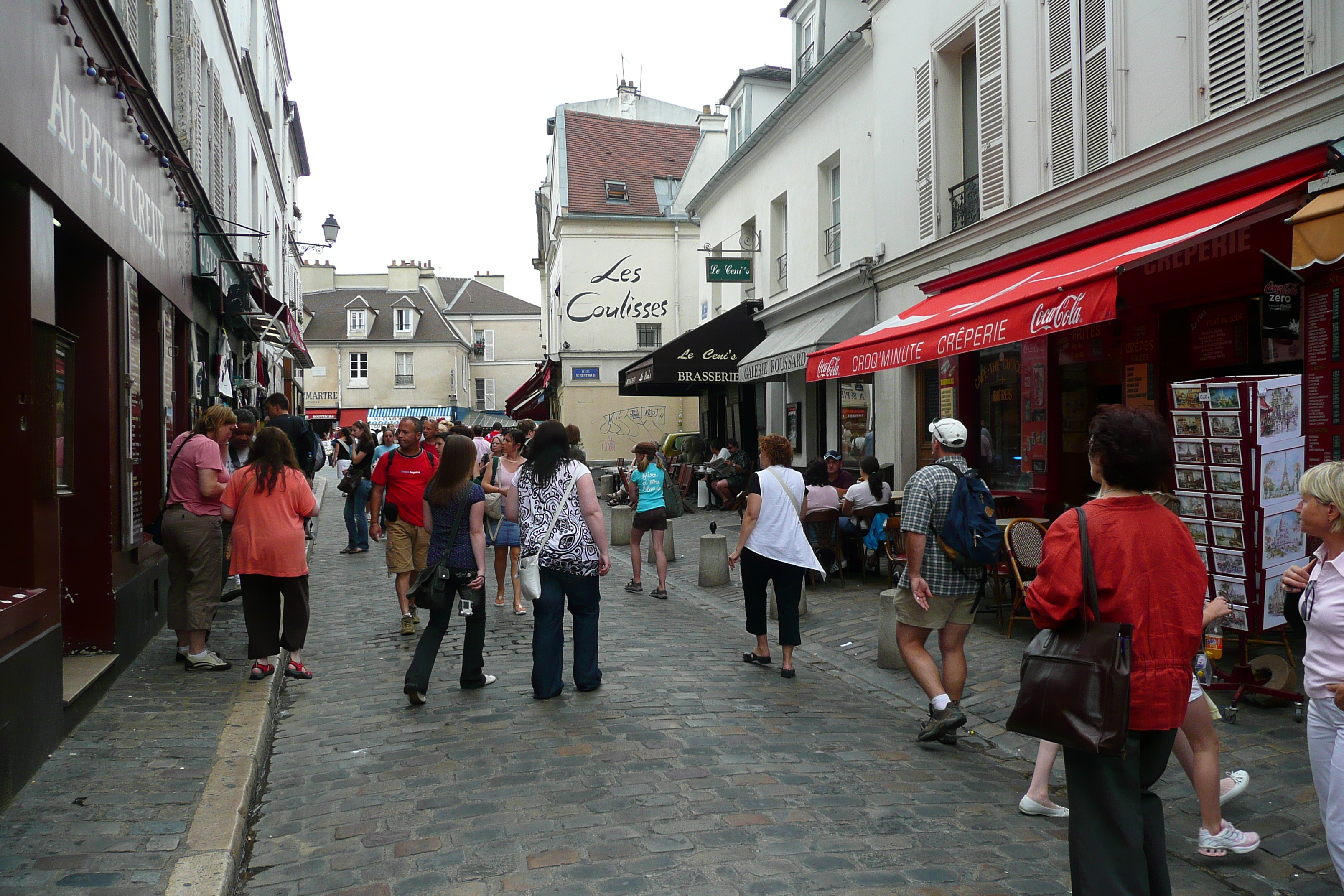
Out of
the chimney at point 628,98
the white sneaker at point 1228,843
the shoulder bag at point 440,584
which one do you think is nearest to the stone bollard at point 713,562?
the shoulder bag at point 440,584

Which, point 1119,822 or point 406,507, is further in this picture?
point 406,507

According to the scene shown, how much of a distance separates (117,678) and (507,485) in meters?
3.81

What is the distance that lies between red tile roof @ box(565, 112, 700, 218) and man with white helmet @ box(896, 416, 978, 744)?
27630 mm

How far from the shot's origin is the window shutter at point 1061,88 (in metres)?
8.91

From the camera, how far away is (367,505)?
47.1ft

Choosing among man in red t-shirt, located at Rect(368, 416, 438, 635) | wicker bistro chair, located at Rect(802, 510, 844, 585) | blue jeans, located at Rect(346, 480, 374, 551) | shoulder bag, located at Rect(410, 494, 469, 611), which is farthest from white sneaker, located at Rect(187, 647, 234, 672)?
blue jeans, located at Rect(346, 480, 374, 551)

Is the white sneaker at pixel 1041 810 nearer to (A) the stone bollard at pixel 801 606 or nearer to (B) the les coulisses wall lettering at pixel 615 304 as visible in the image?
(A) the stone bollard at pixel 801 606

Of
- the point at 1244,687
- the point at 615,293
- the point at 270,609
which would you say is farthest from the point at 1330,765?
the point at 615,293

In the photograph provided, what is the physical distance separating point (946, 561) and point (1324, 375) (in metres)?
3.09

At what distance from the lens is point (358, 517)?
13594 mm

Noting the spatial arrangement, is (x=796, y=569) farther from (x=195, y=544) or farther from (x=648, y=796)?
(x=195, y=544)

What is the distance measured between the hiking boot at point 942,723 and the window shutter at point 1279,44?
4.75 meters

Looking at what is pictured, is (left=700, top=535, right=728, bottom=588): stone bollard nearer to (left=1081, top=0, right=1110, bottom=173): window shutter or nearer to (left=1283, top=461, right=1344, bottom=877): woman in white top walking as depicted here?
(left=1081, top=0, right=1110, bottom=173): window shutter

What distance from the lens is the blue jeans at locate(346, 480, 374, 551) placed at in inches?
526
